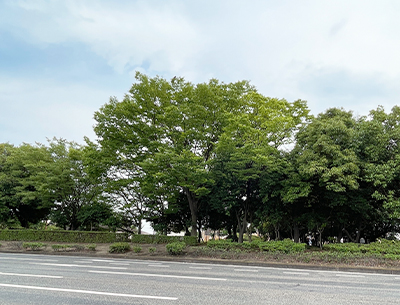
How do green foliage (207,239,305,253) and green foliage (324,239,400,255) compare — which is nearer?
green foliage (324,239,400,255)

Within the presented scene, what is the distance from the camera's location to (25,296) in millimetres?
5797

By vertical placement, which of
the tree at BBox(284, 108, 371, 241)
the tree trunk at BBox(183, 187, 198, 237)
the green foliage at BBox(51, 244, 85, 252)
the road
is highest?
the tree at BBox(284, 108, 371, 241)

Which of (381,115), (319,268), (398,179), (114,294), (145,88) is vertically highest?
(145,88)

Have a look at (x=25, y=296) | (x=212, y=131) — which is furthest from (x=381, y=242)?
(x=25, y=296)

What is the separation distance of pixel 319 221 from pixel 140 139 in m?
15.3

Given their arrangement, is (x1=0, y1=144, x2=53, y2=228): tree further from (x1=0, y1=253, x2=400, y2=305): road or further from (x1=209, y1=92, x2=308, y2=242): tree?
(x1=0, y1=253, x2=400, y2=305): road

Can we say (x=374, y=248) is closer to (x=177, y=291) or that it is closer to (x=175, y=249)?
(x=175, y=249)

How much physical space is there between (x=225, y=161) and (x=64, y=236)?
49.4ft

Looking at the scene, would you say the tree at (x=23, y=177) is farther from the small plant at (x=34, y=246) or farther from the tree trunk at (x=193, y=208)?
the tree trunk at (x=193, y=208)

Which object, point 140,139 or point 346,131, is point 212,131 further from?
point 346,131

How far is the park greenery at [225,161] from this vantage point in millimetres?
15961

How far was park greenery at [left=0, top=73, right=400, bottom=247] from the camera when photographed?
A: 15961mm

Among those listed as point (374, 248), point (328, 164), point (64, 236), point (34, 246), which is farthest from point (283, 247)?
point (64, 236)

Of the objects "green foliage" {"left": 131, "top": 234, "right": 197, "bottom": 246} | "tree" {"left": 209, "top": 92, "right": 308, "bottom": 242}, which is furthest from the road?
"green foliage" {"left": 131, "top": 234, "right": 197, "bottom": 246}
